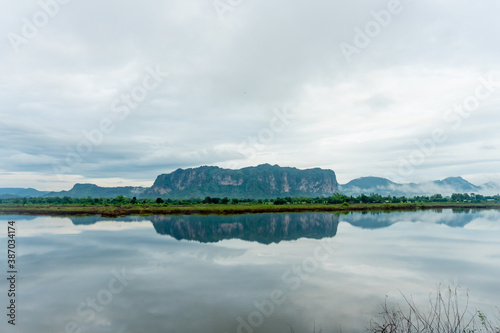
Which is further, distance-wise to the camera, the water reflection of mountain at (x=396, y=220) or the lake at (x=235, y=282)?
the water reflection of mountain at (x=396, y=220)

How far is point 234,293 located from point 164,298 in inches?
107

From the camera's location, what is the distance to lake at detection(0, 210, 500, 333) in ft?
27.9

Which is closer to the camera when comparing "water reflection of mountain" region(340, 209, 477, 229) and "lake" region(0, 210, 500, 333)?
"lake" region(0, 210, 500, 333)

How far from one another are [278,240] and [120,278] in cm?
1368

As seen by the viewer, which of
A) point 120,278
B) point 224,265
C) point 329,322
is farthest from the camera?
point 224,265

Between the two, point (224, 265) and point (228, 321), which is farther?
point (224, 265)

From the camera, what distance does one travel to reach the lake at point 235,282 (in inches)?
334

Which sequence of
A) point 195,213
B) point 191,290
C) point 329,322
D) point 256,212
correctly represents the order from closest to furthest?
point 329,322
point 191,290
point 195,213
point 256,212

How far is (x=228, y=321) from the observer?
8.38 metres

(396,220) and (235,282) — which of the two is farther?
(396,220)

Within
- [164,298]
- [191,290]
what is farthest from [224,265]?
[164,298]

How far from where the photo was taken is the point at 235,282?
12219 millimetres

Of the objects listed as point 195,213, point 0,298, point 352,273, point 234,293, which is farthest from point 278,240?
point 195,213

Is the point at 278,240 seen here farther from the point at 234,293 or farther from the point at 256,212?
the point at 256,212
